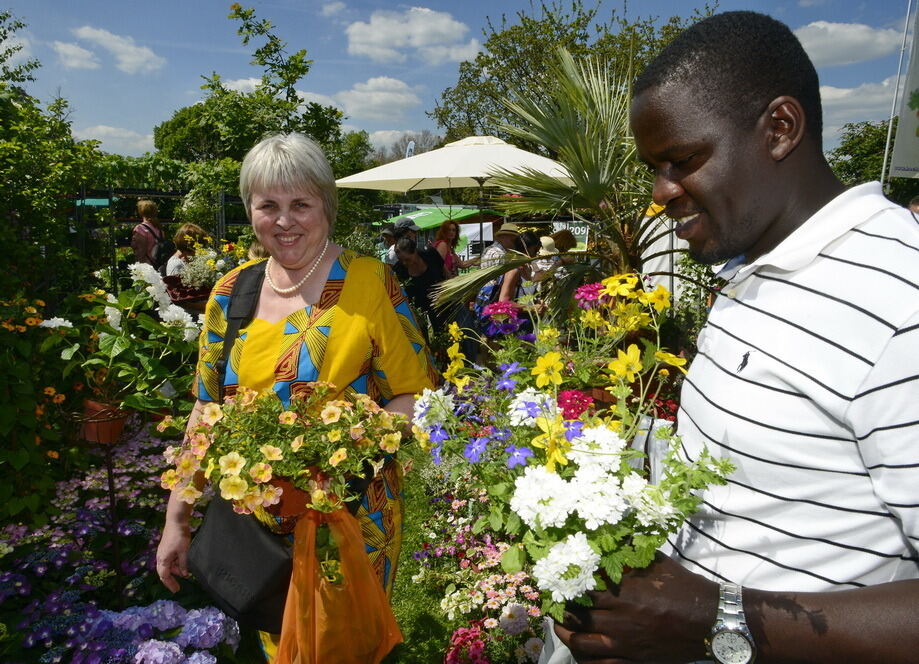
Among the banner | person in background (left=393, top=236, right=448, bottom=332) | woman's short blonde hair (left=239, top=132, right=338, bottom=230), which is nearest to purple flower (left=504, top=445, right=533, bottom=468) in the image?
woman's short blonde hair (left=239, top=132, right=338, bottom=230)

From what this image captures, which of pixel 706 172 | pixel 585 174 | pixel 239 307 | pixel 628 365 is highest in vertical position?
pixel 585 174

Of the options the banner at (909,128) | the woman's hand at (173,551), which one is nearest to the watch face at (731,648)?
the woman's hand at (173,551)

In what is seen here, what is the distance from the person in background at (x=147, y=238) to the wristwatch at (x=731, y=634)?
7.76m

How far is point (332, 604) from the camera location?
163 centimetres

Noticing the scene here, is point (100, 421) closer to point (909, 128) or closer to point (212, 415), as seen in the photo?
point (212, 415)

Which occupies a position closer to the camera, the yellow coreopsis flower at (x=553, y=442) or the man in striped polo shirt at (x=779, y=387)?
the man in striped polo shirt at (x=779, y=387)

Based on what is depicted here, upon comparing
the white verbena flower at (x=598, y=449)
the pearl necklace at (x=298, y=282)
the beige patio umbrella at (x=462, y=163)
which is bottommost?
the white verbena flower at (x=598, y=449)

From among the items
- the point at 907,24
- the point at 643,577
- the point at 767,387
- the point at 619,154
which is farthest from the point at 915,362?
the point at 907,24

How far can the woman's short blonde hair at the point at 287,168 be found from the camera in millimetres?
1946

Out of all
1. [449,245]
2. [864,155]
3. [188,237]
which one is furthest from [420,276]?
[864,155]

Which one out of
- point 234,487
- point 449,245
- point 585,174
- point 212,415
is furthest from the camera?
point 449,245

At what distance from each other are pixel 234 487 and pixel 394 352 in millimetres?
688

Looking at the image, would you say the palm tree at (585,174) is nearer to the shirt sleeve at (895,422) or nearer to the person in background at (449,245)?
the shirt sleeve at (895,422)

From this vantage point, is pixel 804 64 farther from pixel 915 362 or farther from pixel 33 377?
pixel 33 377
